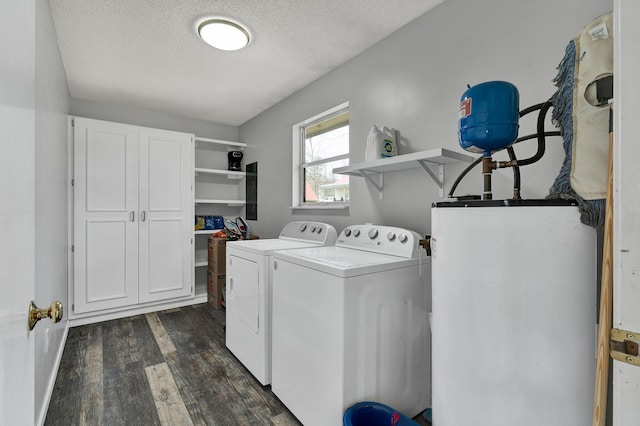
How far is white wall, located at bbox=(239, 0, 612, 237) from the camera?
1438 mm

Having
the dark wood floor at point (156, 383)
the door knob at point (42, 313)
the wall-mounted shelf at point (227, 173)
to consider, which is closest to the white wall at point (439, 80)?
the dark wood floor at point (156, 383)

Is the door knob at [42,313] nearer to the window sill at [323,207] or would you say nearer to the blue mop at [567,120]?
the blue mop at [567,120]

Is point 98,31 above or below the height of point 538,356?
above

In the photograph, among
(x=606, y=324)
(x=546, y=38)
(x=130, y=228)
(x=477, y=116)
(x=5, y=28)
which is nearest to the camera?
(x=5, y=28)

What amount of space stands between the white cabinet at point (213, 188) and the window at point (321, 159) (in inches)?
49.8

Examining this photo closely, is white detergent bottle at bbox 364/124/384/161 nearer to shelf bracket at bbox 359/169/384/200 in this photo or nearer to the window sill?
shelf bracket at bbox 359/169/384/200

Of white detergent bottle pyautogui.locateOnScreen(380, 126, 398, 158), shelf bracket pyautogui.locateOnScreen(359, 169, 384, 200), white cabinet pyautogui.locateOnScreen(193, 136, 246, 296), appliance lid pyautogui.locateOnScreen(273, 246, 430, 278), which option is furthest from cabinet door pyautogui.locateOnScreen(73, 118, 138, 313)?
white detergent bottle pyautogui.locateOnScreen(380, 126, 398, 158)

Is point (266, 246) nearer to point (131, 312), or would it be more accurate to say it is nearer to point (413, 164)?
point (413, 164)

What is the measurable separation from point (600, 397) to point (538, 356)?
0.49 feet

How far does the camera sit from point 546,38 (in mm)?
1434

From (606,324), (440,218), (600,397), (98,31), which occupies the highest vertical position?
(98,31)

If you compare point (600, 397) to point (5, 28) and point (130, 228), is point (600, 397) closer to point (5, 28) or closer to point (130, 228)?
point (5, 28)

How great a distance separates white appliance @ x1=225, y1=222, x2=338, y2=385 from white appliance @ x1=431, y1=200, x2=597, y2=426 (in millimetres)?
1192

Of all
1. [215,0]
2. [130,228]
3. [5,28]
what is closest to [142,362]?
[130,228]
